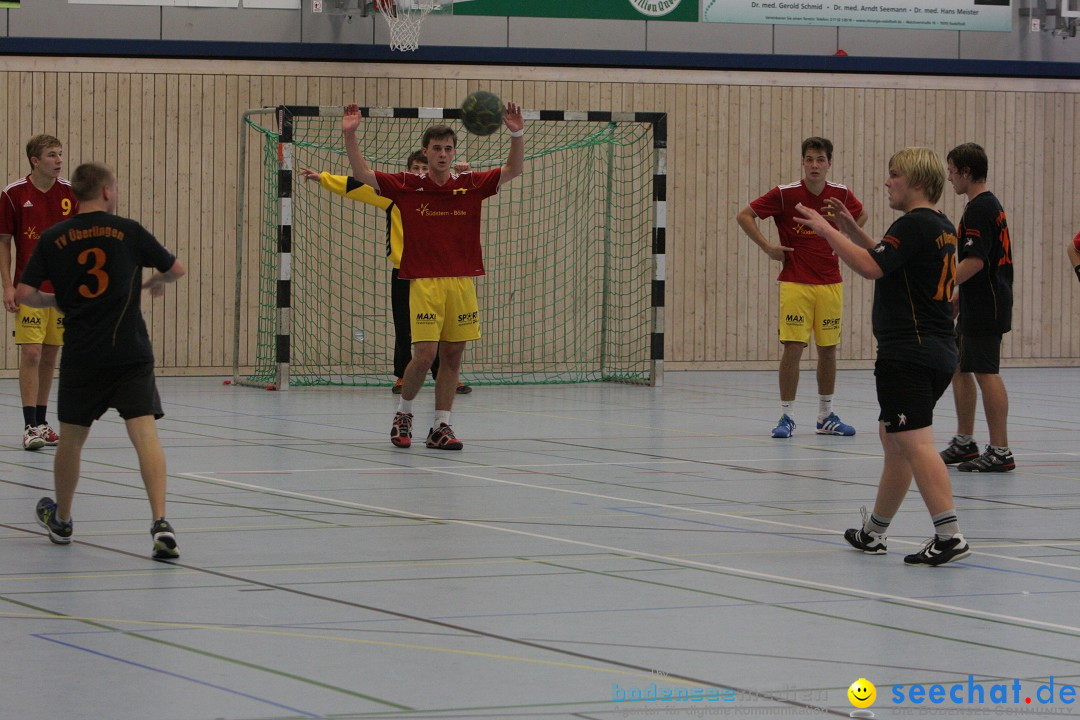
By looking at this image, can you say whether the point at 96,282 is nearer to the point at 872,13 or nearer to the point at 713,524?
the point at 713,524

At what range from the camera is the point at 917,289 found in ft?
21.8

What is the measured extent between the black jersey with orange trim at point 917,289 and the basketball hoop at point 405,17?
39.8ft

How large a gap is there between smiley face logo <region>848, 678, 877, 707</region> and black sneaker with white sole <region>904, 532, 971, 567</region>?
2.14m

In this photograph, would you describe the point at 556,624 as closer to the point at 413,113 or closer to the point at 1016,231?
the point at 413,113

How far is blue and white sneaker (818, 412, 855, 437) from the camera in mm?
11938

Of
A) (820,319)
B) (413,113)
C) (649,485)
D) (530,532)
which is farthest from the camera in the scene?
(413,113)

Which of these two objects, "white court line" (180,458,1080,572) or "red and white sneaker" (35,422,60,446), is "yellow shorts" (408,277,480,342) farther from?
"red and white sneaker" (35,422,60,446)

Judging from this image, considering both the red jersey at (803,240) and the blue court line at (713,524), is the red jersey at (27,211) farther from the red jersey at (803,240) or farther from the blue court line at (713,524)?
the red jersey at (803,240)

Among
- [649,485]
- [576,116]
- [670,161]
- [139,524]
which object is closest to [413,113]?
[576,116]

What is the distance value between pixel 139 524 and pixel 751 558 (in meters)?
2.86

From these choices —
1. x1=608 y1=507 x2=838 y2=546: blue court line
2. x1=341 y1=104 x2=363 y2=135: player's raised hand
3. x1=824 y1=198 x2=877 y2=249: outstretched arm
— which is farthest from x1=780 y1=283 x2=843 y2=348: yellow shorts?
x1=824 y1=198 x2=877 y2=249: outstretched arm

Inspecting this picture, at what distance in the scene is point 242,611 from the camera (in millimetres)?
5336

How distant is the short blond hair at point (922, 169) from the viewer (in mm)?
6633

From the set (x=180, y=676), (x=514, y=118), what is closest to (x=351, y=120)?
(x=514, y=118)
